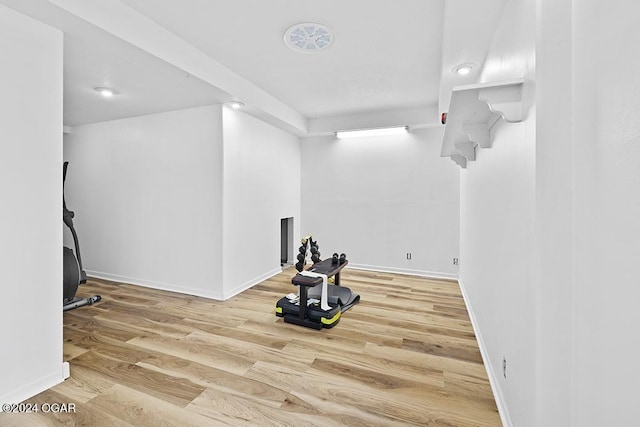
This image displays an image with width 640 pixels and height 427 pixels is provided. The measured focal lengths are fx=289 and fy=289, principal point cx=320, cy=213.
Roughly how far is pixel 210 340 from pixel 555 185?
2740mm

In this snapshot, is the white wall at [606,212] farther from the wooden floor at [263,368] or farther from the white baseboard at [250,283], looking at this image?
the white baseboard at [250,283]

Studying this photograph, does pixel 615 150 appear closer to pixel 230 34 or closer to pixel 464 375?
pixel 464 375

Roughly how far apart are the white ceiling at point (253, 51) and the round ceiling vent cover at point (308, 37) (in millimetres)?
63

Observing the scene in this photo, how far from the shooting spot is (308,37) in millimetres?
→ 2531

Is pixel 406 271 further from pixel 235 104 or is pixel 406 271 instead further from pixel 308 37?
pixel 308 37

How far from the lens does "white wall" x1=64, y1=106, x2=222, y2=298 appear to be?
12.1 feet

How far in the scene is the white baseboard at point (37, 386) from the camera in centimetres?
179

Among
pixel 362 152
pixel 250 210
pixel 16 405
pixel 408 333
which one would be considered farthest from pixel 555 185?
pixel 362 152

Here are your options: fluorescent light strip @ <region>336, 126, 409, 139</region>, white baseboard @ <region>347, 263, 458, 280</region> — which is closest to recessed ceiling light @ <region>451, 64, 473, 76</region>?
fluorescent light strip @ <region>336, 126, 409, 139</region>

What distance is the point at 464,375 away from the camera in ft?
6.90

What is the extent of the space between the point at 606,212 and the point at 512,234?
773mm

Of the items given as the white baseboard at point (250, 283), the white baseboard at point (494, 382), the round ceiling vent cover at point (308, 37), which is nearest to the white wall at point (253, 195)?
the white baseboard at point (250, 283)

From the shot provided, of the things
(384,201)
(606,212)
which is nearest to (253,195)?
(384,201)

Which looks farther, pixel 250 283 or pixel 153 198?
pixel 250 283
